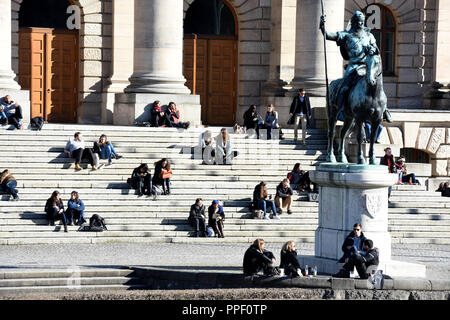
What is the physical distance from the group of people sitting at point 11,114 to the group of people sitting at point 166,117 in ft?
15.0

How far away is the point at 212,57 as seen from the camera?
48094mm

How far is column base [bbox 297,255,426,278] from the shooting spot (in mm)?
26703

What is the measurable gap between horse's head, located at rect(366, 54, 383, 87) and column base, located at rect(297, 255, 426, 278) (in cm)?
397

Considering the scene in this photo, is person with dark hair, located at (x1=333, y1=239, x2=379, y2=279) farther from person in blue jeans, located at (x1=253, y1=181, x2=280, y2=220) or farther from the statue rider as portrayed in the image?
person in blue jeans, located at (x1=253, y1=181, x2=280, y2=220)

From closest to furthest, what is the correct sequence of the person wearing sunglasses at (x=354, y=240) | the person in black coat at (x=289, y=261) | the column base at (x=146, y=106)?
the person in black coat at (x=289, y=261), the person wearing sunglasses at (x=354, y=240), the column base at (x=146, y=106)

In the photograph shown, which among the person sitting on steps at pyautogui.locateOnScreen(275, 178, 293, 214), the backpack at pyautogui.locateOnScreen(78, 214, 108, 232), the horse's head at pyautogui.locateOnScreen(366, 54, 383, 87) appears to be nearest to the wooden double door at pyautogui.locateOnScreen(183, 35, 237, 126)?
the person sitting on steps at pyautogui.locateOnScreen(275, 178, 293, 214)

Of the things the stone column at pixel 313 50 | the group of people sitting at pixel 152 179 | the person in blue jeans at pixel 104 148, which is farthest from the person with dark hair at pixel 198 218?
the stone column at pixel 313 50

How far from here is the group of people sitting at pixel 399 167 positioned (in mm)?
38656

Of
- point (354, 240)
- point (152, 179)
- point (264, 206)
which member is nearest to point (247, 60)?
point (152, 179)

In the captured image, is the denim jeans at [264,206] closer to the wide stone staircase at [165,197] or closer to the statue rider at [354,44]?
the wide stone staircase at [165,197]

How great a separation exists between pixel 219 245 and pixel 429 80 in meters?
19.1

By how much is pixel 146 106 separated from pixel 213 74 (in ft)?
23.9

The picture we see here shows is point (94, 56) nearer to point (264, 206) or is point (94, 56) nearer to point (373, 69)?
point (264, 206)
